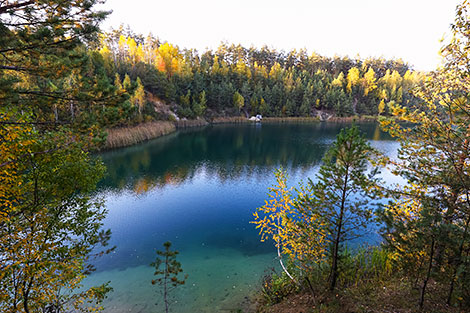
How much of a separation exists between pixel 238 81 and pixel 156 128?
49653mm

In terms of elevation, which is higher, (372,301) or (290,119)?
(290,119)

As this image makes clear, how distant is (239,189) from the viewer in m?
24.1

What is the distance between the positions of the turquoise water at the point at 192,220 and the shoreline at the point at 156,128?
2170 millimetres

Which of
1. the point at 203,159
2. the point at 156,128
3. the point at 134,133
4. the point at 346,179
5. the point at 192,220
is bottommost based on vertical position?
the point at 192,220

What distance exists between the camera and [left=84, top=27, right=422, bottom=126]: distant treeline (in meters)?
63.7

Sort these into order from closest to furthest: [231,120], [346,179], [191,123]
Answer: [346,179] → [191,123] → [231,120]

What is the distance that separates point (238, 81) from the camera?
90250mm

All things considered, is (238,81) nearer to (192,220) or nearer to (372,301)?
(192,220)

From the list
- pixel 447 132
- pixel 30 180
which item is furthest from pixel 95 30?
pixel 447 132

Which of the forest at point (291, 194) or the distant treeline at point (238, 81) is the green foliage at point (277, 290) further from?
the distant treeline at point (238, 81)

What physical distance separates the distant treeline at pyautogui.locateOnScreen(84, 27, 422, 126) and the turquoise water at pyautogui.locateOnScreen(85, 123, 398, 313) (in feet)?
67.6

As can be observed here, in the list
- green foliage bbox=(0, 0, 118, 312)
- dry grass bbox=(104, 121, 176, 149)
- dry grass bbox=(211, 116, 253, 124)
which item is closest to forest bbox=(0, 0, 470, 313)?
green foliage bbox=(0, 0, 118, 312)

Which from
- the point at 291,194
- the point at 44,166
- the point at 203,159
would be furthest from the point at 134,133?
the point at 291,194

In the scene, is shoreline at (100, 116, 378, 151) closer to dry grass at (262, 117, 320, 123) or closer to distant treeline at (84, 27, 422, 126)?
dry grass at (262, 117, 320, 123)
